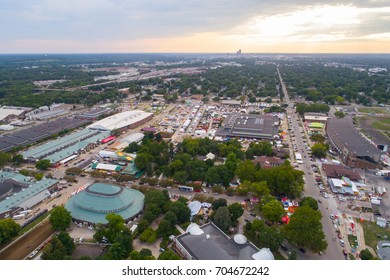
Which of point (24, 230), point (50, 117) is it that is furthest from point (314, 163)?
point (50, 117)

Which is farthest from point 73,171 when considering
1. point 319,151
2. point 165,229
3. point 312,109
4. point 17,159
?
point 312,109

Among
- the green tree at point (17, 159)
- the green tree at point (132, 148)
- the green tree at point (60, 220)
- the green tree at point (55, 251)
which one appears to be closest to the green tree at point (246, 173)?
the green tree at point (132, 148)

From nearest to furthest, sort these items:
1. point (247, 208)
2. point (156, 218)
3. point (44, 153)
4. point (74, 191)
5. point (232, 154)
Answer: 1. point (156, 218)
2. point (247, 208)
3. point (74, 191)
4. point (232, 154)
5. point (44, 153)

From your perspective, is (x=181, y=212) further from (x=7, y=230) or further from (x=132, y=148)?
(x=132, y=148)

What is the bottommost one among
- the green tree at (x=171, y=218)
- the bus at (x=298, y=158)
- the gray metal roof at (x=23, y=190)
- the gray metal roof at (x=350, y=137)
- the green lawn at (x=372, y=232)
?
the green lawn at (x=372, y=232)

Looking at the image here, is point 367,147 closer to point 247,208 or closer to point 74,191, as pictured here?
point 247,208

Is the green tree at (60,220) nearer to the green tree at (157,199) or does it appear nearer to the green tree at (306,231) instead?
the green tree at (157,199)
